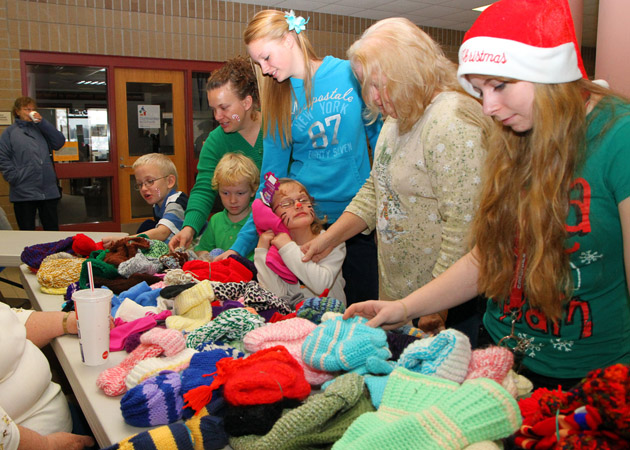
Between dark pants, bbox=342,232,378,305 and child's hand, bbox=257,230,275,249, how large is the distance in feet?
1.25

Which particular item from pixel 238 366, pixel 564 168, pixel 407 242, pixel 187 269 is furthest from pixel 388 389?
pixel 187 269

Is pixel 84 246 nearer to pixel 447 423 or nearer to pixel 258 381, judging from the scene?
pixel 258 381

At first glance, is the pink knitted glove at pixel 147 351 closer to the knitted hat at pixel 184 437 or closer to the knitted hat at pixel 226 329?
the knitted hat at pixel 226 329

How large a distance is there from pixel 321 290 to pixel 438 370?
112 cm

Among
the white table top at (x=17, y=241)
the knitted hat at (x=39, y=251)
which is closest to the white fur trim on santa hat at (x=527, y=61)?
the knitted hat at (x=39, y=251)

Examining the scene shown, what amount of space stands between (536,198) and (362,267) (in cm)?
135

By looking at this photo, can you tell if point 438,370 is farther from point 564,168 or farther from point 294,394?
point 564,168

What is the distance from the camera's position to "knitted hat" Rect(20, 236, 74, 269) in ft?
7.98

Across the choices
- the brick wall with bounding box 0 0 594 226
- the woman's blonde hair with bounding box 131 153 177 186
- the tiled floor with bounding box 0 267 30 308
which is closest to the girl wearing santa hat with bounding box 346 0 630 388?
the woman's blonde hair with bounding box 131 153 177 186

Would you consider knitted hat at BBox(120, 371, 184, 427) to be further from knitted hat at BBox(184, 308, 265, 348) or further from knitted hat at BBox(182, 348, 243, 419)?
knitted hat at BBox(184, 308, 265, 348)

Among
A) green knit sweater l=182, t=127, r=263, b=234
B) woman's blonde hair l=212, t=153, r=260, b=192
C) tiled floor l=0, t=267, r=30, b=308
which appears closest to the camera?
woman's blonde hair l=212, t=153, r=260, b=192

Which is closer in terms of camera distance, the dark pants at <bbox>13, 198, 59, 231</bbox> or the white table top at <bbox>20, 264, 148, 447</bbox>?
the white table top at <bbox>20, 264, 148, 447</bbox>

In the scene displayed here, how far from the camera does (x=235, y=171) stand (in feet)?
8.93

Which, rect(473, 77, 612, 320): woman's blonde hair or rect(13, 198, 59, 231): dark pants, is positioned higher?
rect(473, 77, 612, 320): woman's blonde hair
